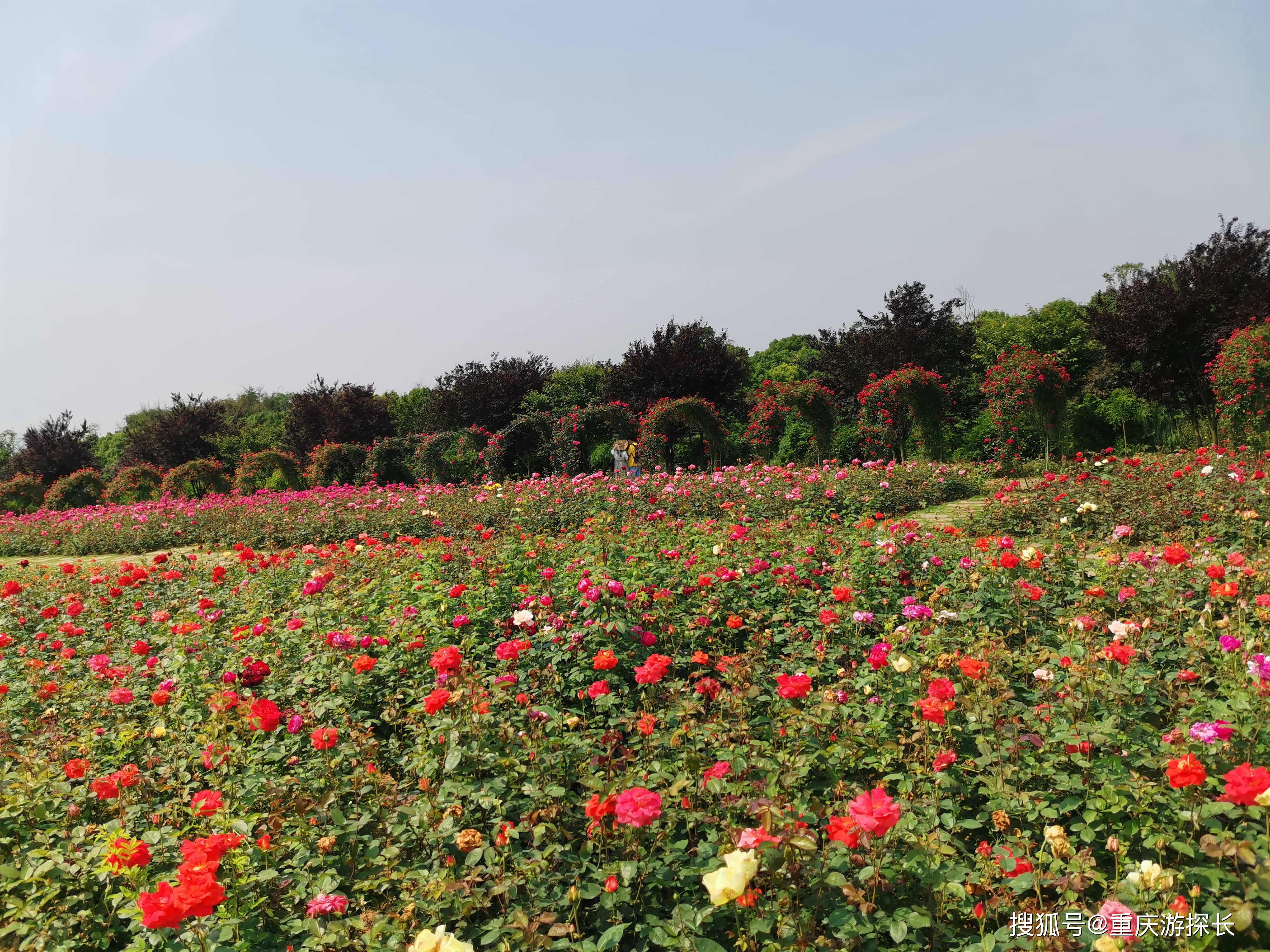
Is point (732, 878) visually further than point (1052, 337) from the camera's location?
No

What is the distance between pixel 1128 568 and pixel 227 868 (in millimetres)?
3840

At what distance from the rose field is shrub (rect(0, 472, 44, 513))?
21.6 m

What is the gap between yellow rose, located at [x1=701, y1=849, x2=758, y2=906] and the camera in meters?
1.34

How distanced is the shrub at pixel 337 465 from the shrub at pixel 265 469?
350 millimetres

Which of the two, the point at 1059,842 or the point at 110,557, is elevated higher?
the point at 110,557

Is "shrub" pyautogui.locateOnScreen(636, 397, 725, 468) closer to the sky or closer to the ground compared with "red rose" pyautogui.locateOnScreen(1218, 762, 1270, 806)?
closer to the sky

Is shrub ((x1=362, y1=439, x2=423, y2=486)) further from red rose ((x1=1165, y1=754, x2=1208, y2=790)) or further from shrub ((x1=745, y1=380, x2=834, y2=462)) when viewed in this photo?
red rose ((x1=1165, y1=754, x2=1208, y2=790))

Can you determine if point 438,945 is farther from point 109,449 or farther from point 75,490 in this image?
point 109,449

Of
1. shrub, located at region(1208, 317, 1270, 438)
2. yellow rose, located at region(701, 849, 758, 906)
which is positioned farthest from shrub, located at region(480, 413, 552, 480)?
yellow rose, located at region(701, 849, 758, 906)

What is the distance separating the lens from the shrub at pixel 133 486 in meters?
18.5

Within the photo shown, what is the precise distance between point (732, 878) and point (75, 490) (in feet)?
81.7

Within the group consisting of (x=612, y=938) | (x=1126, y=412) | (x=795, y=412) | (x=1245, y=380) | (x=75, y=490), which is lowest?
(x=612, y=938)

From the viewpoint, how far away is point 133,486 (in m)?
18.7

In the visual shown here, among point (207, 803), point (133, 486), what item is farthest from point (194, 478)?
point (207, 803)
